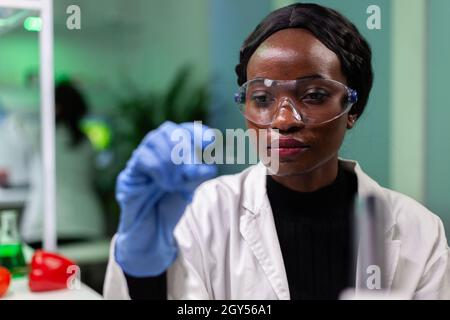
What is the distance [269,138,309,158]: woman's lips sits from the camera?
0.99 meters

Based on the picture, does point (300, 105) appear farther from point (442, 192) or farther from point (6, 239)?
point (6, 239)

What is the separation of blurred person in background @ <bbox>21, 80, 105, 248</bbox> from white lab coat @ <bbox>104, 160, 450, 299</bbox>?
0.66ft

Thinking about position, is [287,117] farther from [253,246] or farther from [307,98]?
[253,246]

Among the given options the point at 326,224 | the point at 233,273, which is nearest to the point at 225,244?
the point at 233,273

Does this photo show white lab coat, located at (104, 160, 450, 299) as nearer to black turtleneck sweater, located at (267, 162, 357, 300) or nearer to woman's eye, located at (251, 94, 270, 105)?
black turtleneck sweater, located at (267, 162, 357, 300)

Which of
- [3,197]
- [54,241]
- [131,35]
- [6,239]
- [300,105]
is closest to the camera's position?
[300,105]

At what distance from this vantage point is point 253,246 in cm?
102

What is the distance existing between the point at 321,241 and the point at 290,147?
197 mm

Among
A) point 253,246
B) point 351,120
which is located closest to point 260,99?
point 351,120

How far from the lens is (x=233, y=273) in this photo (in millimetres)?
1029

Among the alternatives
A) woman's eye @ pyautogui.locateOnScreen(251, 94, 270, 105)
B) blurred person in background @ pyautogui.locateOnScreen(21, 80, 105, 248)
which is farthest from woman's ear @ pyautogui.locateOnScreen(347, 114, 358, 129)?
blurred person in background @ pyautogui.locateOnScreen(21, 80, 105, 248)

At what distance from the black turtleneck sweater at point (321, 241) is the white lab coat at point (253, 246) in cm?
2

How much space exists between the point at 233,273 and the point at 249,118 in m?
0.31

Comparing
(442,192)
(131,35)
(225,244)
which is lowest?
(225,244)
